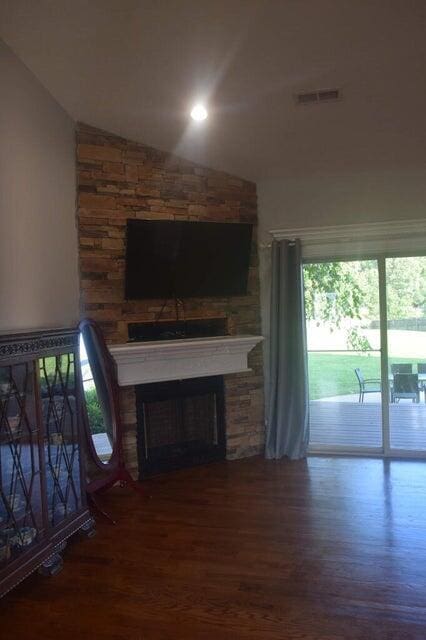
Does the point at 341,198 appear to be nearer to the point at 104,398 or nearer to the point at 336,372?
the point at 336,372

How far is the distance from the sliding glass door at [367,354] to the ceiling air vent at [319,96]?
167 centimetres

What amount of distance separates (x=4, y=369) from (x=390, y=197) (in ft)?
11.7

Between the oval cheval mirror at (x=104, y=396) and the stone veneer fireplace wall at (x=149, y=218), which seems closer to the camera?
the oval cheval mirror at (x=104, y=396)

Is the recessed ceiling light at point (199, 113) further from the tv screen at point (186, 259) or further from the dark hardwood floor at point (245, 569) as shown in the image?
the dark hardwood floor at point (245, 569)

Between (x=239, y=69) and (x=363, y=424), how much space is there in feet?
11.1

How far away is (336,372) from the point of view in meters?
4.75

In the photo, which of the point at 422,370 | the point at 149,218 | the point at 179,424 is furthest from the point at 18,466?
the point at 422,370

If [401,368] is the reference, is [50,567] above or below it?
below

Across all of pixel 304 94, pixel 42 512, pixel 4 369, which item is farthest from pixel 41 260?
pixel 304 94

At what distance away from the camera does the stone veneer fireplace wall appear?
12.7 feet

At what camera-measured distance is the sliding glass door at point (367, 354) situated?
4512 millimetres

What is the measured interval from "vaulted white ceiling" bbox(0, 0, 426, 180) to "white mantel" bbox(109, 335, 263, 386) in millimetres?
1654

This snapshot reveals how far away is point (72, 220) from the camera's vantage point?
12.4ft

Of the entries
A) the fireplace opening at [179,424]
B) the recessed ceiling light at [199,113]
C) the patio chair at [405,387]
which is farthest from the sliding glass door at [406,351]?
the recessed ceiling light at [199,113]
